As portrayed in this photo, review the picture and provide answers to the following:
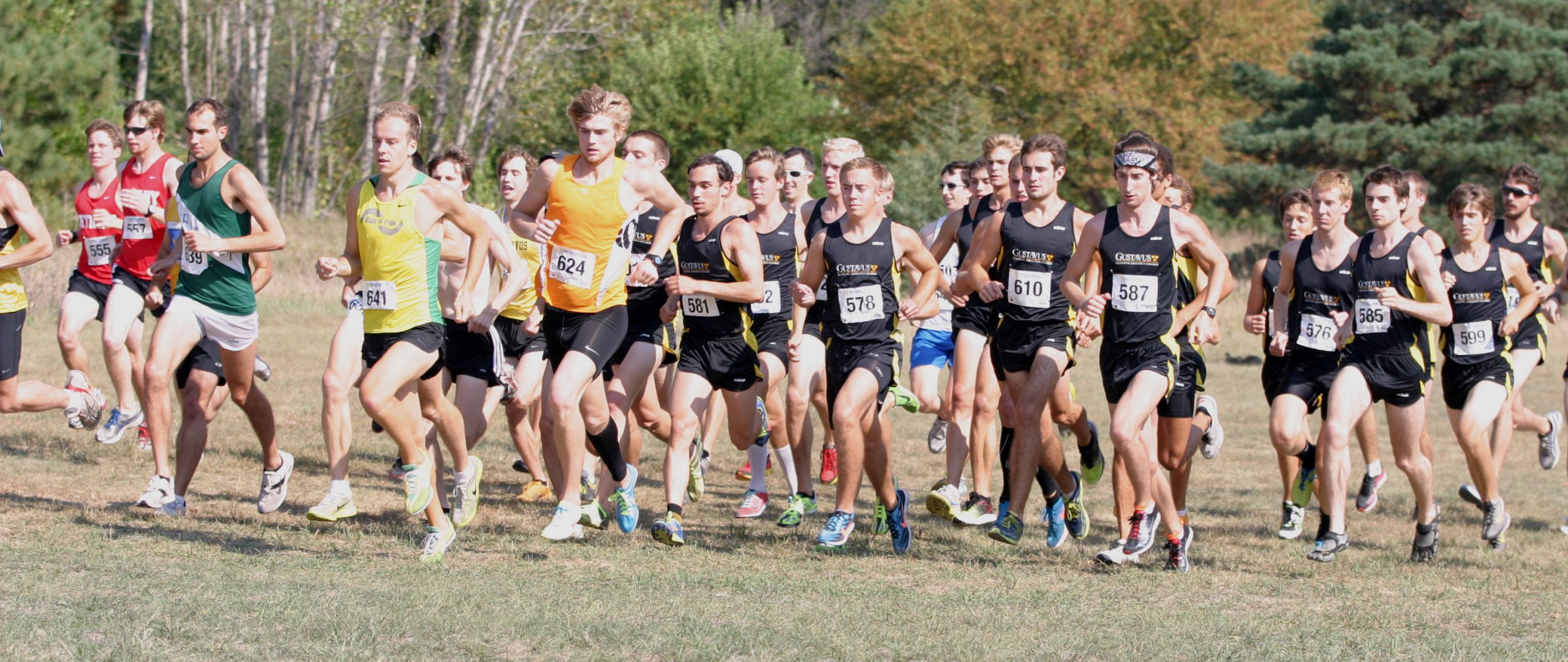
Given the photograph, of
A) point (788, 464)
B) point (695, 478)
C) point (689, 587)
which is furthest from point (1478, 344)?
point (689, 587)

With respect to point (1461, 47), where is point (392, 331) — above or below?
below

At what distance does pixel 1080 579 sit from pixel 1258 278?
8.49ft

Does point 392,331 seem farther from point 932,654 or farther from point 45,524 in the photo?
Answer: point 932,654

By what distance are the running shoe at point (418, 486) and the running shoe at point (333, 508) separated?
38cm

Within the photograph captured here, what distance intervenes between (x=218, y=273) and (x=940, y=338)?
176 inches

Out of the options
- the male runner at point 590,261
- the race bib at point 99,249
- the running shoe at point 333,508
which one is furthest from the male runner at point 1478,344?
the race bib at point 99,249

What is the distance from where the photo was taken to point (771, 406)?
9.08 m

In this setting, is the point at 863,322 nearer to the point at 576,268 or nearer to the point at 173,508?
the point at 576,268

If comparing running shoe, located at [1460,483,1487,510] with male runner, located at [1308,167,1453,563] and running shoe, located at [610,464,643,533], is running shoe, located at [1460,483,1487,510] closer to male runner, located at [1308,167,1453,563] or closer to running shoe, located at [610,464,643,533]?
male runner, located at [1308,167,1453,563]

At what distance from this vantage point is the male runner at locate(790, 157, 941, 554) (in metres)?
7.59

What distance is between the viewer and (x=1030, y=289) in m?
7.84

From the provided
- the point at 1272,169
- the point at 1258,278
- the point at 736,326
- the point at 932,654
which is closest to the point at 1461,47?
the point at 1272,169

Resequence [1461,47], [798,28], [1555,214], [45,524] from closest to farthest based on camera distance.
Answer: [45,524] → [1461,47] → [1555,214] → [798,28]

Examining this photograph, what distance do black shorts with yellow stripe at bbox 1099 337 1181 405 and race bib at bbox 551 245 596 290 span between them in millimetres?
2399
